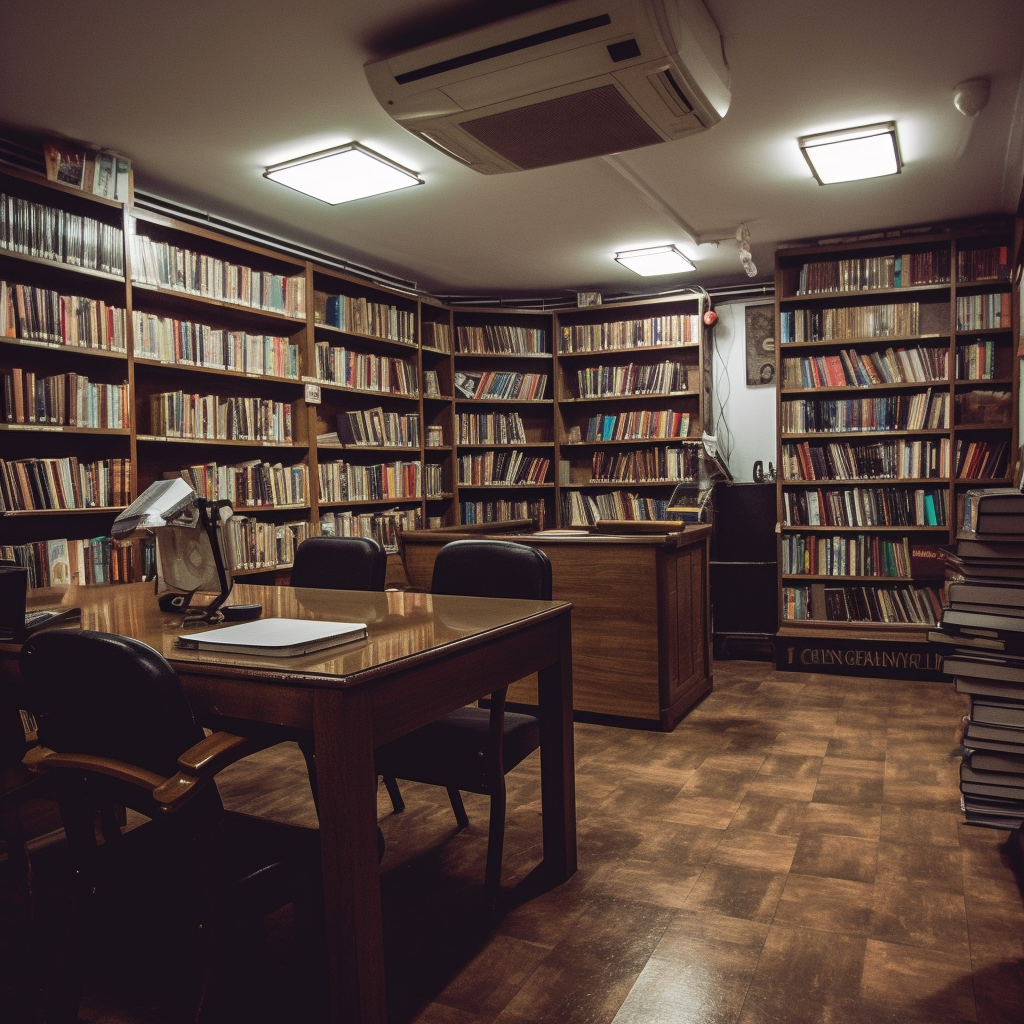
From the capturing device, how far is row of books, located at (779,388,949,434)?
489 centimetres

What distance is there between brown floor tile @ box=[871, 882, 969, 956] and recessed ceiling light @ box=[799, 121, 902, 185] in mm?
3043

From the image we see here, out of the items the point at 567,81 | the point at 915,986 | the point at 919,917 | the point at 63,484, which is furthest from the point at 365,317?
the point at 915,986

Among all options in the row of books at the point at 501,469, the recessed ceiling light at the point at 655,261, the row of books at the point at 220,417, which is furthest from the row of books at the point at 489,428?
the row of books at the point at 220,417

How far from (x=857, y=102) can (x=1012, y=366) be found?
89.0 inches

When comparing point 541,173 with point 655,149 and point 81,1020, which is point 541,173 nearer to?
point 655,149

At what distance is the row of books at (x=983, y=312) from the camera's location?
185 inches

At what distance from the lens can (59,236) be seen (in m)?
3.32

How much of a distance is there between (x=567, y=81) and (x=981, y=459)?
3582 mm

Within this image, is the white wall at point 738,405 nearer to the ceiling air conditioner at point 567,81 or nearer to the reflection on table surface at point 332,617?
the ceiling air conditioner at point 567,81

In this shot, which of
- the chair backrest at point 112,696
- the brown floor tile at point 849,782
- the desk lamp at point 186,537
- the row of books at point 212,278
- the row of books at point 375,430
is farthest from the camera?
the row of books at point 375,430

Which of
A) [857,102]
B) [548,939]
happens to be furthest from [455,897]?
[857,102]

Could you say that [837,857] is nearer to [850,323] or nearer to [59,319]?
[59,319]

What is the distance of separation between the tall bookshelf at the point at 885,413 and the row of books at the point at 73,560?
3.85 meters

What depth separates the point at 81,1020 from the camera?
1678mm
